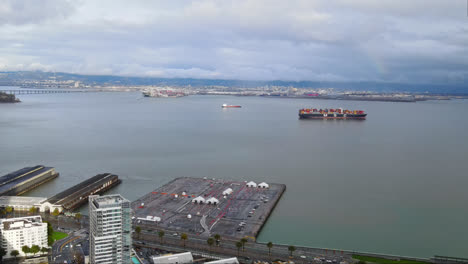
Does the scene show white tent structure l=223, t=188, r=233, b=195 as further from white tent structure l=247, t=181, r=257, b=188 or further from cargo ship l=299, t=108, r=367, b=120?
cargo ship l=299, t=108, r=367, b=120

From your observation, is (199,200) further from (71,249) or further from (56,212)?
(71,249)

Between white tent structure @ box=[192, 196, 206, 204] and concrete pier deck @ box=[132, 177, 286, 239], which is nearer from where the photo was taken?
concrete pier deck @ box=[132, 177, 286, 239]

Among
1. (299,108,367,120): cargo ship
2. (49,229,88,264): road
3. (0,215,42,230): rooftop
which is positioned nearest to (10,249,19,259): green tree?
(0,215,42,230): rooftop

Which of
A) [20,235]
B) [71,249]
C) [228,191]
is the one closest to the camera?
[20,235]

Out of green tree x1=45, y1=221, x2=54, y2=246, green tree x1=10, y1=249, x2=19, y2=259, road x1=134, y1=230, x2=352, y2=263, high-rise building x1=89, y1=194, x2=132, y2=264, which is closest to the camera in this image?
high-rise building x1=89, y1=194, x2=132, y2=264

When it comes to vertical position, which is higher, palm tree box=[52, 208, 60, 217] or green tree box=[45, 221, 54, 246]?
green tree box=[45, 221, 54, 246]

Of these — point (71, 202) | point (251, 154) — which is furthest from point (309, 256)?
point (251, 154)

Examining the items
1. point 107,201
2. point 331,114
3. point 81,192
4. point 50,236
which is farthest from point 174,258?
point 331,114
